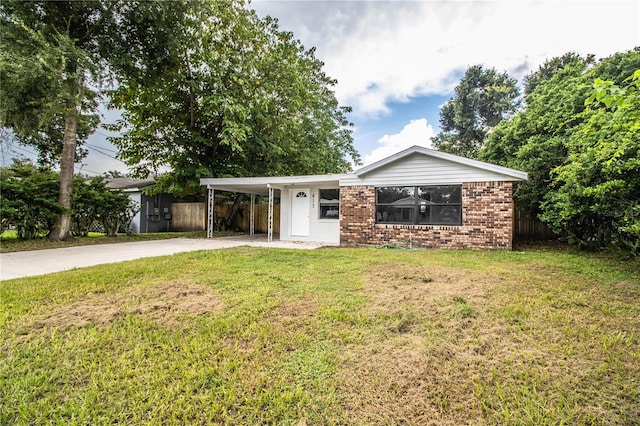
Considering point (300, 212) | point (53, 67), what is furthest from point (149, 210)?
point (53, 67)

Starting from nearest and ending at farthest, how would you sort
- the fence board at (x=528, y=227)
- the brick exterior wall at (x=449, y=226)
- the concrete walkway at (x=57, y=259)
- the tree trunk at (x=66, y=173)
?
the concrete walkway at (x=57, y=259)
the brick exterior wall at (x=449, y=226)
the tree trunk at (x=66, y=173)
the fence board at (x=528, y=227)

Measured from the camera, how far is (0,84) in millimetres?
7586

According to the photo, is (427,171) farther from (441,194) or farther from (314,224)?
(314,224)

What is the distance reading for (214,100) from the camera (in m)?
11.8

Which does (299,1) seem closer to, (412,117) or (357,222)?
(357,222)

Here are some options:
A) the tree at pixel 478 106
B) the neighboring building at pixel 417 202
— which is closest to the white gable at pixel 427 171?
the neighboring building at pixel 417 202

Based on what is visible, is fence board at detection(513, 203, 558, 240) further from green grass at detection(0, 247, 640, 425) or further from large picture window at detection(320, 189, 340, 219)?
green grass at detection(0, 247, 640, 425)

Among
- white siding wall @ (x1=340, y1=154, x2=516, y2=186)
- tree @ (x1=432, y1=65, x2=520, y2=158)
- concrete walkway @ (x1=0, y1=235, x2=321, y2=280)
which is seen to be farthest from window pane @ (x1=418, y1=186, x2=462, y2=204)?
tree @ (x1=432, y1=65, x2=520, y2=158)

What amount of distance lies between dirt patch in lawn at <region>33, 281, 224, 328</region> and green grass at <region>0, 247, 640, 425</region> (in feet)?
0.09

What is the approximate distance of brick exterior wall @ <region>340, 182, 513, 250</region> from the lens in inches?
333

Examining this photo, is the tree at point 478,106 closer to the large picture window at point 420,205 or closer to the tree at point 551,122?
the tree at point 551,122

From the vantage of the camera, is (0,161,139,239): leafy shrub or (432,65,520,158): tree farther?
(432,65,520,158): tree

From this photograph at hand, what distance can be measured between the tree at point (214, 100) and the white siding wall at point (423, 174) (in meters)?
6.08

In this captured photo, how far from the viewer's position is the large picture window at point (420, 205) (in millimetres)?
9031
